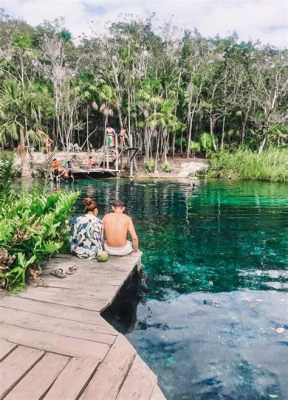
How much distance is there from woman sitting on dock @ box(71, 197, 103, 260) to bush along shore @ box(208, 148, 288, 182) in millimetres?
25845

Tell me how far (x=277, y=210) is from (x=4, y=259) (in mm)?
14875

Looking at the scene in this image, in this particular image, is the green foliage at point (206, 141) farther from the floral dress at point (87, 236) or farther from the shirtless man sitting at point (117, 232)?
the floral dress at point (87, 236)

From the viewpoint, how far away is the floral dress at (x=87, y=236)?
7.49 m

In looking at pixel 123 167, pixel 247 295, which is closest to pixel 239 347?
pixel 247 295

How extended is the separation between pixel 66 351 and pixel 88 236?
3518 mm

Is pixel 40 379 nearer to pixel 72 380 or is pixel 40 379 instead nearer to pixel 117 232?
pixel 72 380

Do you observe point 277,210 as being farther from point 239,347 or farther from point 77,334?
point 77,334

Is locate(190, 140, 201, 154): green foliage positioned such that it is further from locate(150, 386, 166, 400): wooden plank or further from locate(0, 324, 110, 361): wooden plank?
locate(150, 386, 166, 400): wooden plank

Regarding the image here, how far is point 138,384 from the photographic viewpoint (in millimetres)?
3590

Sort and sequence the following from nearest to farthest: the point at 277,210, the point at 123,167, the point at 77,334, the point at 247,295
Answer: the point at 77,334 < the point at 247,295 < the point at 277,210 < the point at 123,167

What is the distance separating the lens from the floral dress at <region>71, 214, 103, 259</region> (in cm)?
749

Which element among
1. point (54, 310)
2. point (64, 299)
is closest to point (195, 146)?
point (64, 299)

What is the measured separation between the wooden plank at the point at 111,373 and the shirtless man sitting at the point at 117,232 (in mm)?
3415

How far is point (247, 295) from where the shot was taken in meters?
7.96
